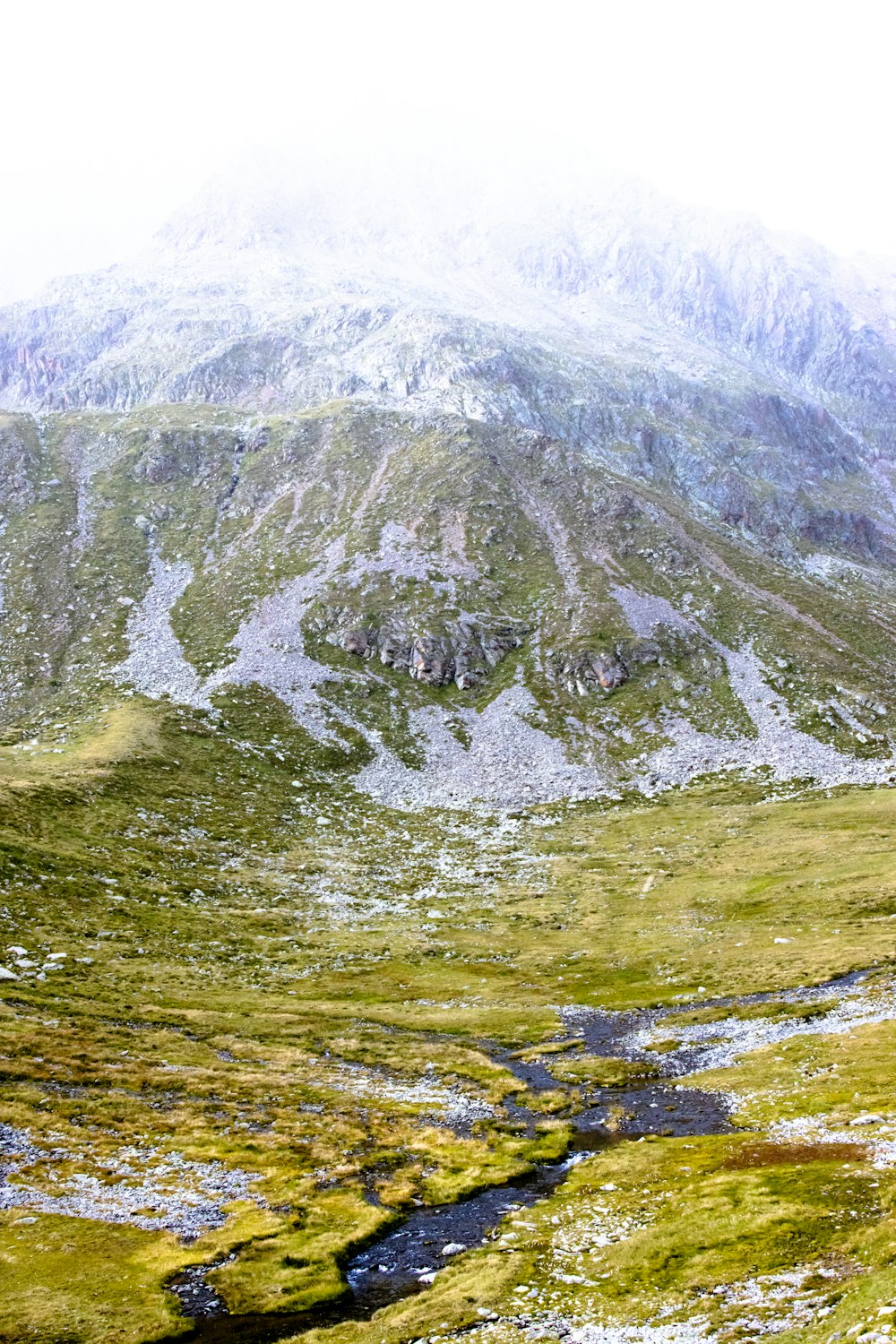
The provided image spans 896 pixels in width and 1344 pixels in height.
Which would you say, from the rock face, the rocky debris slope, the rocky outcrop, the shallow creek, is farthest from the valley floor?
the rocky outcrop

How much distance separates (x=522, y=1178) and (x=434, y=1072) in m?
12.9

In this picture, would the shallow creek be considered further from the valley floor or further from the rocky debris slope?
the rocky debris slope

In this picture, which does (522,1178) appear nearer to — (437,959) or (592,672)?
(437,959)

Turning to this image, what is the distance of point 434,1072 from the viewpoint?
45.8 m

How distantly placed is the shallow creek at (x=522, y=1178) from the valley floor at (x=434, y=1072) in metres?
0.24

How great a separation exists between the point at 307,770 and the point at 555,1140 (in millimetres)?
84410

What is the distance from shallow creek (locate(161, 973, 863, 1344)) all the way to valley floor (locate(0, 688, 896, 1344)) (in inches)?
9.3

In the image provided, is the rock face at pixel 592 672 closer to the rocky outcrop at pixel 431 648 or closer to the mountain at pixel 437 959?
the mountain at pixel 437 959

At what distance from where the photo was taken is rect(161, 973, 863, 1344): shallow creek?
24594 millimetres

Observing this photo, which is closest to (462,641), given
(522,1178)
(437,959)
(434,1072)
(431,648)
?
(431,648)

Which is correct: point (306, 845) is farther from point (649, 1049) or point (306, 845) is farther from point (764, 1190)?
point (764, 1190)

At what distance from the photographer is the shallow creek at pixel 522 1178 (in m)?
24.6

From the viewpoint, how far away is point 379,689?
146 m

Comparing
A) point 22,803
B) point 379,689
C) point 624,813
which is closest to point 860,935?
point 624,813
